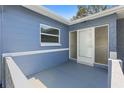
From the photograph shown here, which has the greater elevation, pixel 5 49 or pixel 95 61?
pixel 5 49

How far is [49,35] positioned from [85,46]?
264cm

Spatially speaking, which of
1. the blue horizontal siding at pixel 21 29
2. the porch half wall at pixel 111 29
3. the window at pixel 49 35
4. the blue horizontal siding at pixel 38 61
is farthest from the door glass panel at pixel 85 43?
the blue horizontal siding at pixel 21 29

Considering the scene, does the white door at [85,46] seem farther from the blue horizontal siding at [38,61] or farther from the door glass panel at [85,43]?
the blue horizontal siding at [38,61]

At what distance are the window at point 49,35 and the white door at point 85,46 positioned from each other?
1.65 metres

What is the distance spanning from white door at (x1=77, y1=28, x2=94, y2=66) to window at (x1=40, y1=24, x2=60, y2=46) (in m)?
1.65

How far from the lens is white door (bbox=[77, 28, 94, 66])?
777 centimetres

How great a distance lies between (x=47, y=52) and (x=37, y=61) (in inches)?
39.6

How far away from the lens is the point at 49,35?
7461 mm

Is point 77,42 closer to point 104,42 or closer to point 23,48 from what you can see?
point 104,42

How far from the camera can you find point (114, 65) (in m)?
3.53

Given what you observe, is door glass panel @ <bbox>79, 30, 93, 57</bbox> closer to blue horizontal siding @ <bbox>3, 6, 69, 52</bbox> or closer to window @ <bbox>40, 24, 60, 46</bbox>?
window @ <bbox>40, 24, 60, 46</bbox>

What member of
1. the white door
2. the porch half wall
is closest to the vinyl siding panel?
the white door

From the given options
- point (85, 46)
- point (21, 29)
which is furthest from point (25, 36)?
point (85, 46)

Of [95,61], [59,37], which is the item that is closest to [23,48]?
[59,37]
